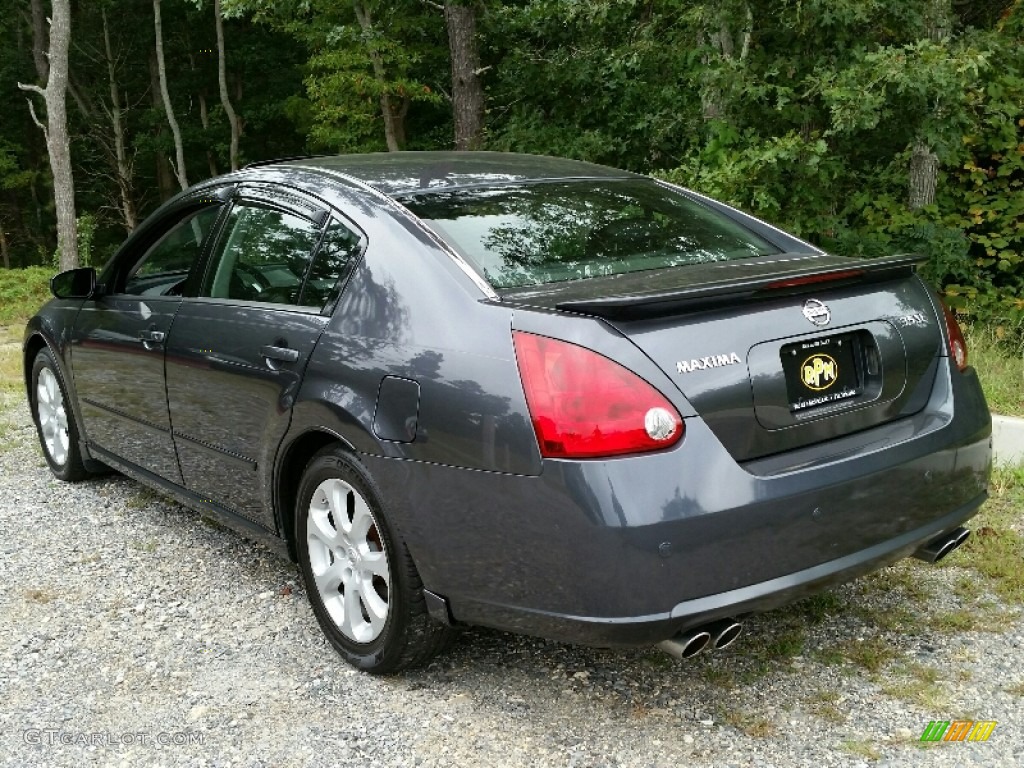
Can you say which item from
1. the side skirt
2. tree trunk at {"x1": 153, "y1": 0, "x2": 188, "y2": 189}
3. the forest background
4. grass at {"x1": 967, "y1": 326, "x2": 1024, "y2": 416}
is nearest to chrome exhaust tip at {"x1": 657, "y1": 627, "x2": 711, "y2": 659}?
the forest background

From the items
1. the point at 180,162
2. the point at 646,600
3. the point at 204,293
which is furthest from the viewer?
the point at 180,162

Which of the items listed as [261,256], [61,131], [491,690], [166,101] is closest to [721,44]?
[261,256]

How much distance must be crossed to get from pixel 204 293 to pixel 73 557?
1465 mm

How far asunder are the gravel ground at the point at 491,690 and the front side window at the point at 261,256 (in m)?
1.21

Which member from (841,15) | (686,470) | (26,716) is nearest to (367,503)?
(686,470)

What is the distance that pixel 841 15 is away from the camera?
7.25m

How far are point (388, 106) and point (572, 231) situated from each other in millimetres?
17206

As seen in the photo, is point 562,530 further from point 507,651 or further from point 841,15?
point 841,15

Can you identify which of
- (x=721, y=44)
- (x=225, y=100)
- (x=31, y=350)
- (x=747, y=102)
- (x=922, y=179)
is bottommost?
(x=31, y=350)

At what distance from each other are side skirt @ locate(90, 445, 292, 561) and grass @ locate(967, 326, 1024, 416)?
12.8ft

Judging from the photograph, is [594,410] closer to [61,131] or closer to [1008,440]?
[1008,440]

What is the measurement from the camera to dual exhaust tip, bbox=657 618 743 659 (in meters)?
2.69

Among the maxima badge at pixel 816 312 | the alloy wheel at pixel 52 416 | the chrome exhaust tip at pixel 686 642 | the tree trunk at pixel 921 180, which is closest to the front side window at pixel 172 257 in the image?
the alloy wheel at pixel 52 416

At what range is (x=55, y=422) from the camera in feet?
18.8
